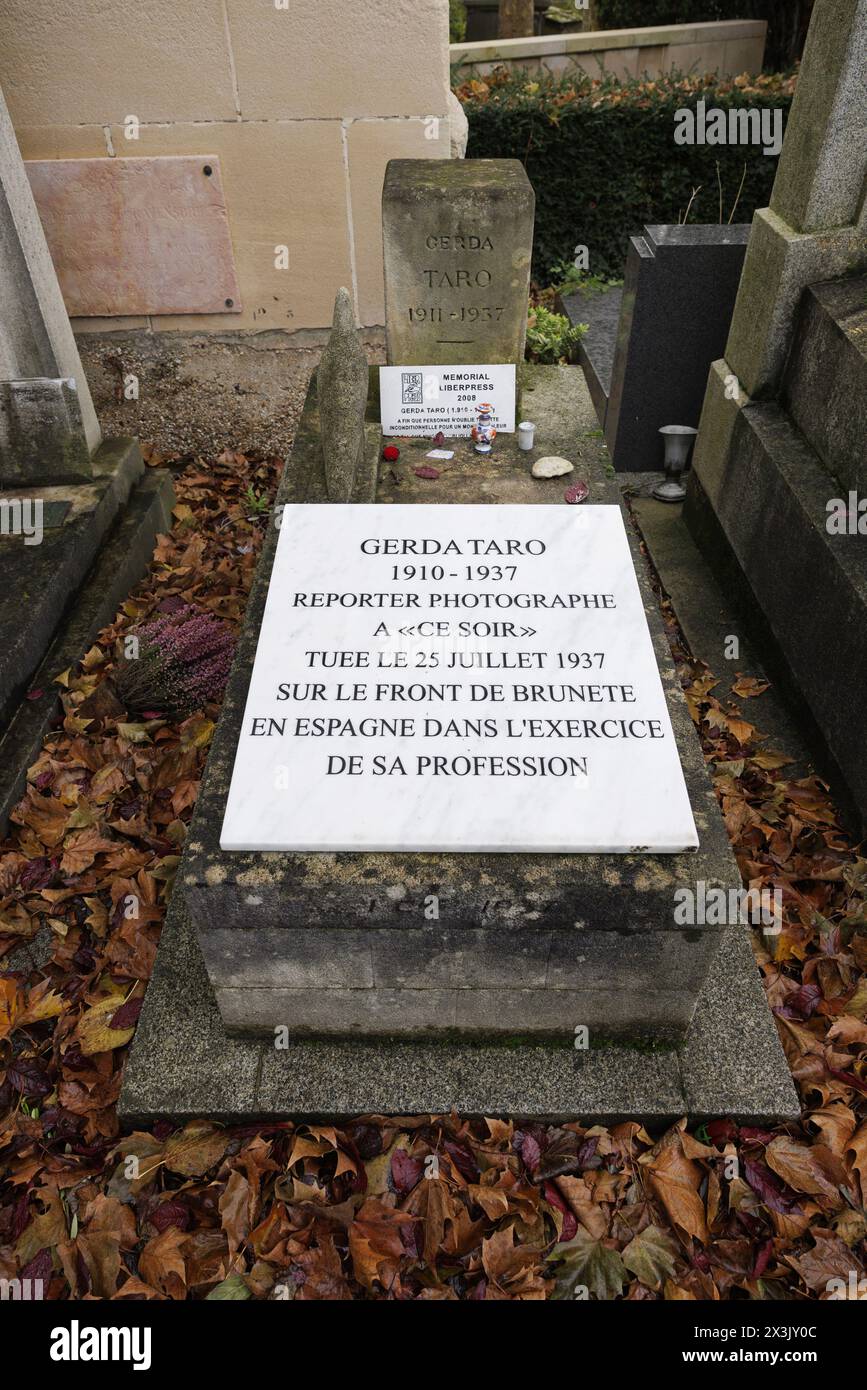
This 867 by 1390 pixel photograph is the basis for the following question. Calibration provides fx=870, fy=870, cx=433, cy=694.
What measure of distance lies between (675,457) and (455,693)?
3.55 meters

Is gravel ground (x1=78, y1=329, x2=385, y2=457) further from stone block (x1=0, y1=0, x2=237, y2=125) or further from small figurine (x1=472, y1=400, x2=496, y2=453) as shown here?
small figurine (x1=472, y1=400, x2=496, y2=453)

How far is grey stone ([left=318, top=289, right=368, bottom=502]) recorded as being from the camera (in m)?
3.35

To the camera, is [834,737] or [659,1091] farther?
[834,737]

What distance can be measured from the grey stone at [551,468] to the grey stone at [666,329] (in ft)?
7.11

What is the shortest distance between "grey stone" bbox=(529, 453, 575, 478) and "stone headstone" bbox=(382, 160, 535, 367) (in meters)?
0.66

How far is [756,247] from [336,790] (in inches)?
Result: 141

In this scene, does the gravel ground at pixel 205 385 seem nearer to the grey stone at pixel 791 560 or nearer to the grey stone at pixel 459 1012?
the grey stone at pixel 791 560

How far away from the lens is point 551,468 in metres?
3.55

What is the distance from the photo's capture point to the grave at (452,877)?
7.27ft

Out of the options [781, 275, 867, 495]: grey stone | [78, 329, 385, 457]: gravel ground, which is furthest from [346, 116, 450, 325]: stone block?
[781, 275, 867, 495]: grey stone

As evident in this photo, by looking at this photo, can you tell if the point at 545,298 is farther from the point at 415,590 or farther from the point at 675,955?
the point at 675,955

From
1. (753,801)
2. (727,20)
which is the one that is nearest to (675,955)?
(753,801)

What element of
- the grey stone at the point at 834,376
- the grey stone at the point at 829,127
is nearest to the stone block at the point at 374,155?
the grey stone at the point at 829,127

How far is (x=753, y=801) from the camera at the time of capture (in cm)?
342
